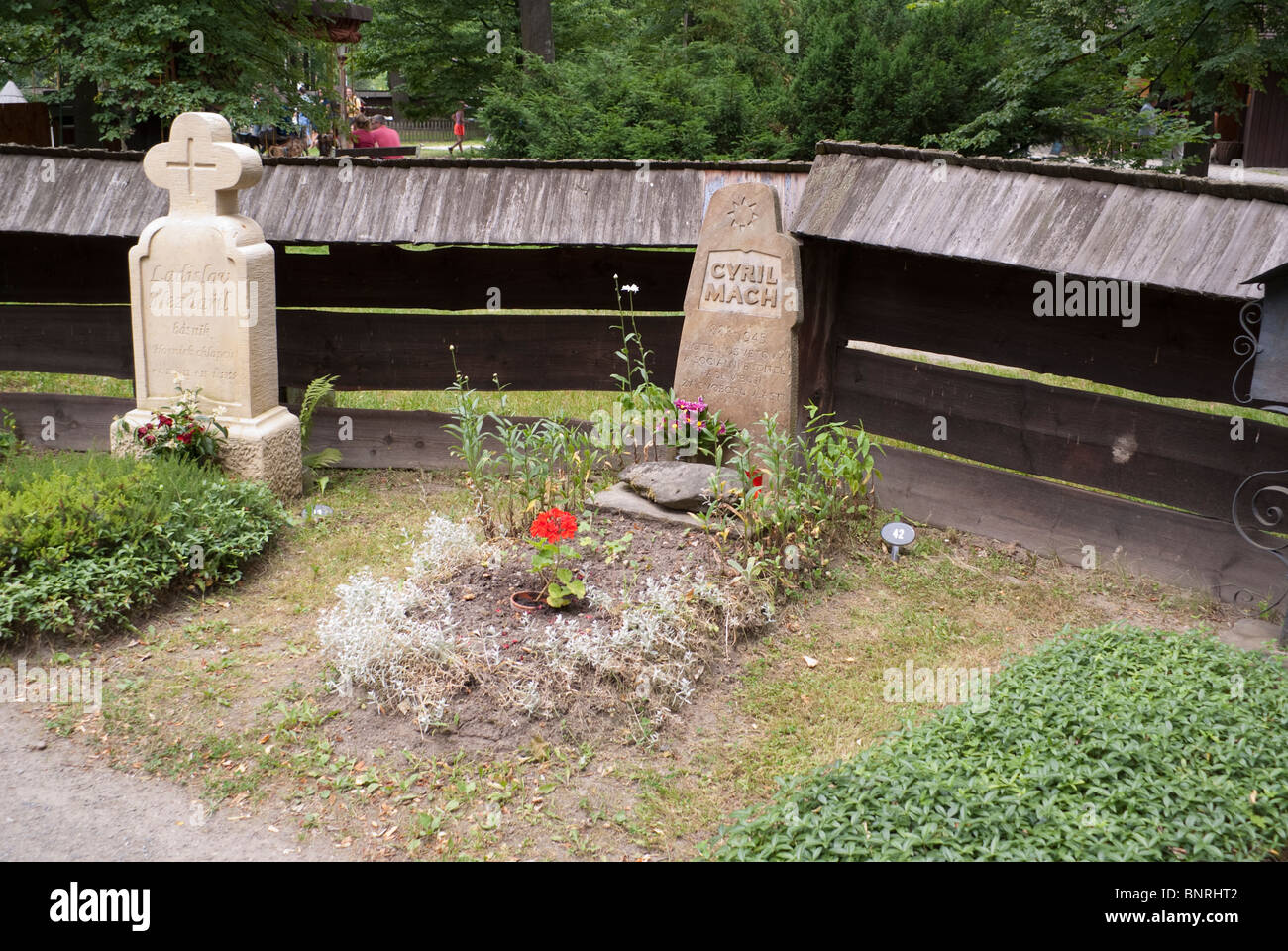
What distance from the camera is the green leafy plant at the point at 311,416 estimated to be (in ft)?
28.1

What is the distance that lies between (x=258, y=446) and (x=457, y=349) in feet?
6.07

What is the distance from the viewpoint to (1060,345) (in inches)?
268

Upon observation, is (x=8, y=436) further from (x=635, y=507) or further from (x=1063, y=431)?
(x=1063, y=431)

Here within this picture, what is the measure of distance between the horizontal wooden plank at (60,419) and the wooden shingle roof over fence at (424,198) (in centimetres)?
146

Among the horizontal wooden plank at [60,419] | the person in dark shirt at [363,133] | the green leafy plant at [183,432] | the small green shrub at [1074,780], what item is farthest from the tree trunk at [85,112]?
the small green shrub at [1074,780]

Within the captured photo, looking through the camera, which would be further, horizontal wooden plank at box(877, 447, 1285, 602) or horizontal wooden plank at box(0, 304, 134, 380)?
horizontal wooden plank at box(0, 304, 134, 380)

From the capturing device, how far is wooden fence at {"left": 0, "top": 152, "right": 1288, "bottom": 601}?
252 inches

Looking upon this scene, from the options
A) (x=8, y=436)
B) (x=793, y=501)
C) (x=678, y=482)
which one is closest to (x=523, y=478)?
(x=678, y=482)

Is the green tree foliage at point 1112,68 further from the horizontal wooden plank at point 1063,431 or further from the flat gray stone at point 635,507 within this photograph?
the flat gray stone at point 635,507

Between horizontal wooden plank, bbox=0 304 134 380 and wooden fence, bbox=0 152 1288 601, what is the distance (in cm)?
2

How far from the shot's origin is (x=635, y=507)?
697 cm

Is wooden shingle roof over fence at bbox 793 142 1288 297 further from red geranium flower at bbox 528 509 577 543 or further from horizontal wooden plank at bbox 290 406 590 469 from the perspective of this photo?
horizontal wooden plank at bbox 290 406 590 469

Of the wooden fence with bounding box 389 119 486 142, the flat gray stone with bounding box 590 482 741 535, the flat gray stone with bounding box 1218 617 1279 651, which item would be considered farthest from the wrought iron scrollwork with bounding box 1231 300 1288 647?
the wooden fence with bounding box 389 119 486 142

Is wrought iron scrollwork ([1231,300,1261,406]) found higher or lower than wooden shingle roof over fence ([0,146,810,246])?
lower
